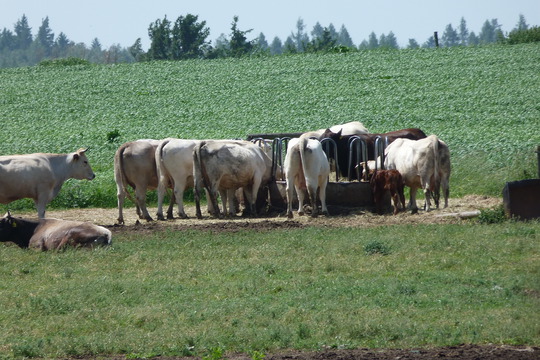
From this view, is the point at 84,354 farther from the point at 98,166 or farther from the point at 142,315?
the point at 98,166

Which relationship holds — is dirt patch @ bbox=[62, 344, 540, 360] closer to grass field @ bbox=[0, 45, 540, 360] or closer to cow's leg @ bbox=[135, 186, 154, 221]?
grass field @ bbox=[0, 45, 540, 360]

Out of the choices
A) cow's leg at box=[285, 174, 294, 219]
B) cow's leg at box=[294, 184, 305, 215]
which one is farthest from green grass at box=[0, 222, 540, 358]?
cow's leg at box=[294, 184, 305, 215]

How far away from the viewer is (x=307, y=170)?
19.9 metres

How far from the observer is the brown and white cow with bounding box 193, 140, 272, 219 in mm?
20672

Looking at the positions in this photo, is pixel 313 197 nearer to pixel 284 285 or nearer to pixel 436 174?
pixel 436 174

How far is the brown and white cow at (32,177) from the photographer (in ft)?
62.2

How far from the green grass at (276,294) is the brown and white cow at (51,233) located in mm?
364

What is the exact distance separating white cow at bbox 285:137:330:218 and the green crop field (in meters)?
4.58

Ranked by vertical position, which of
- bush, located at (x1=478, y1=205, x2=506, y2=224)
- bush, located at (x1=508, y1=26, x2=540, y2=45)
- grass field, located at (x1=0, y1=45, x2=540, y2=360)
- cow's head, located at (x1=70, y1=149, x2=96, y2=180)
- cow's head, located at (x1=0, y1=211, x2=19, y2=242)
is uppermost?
bush, located at (x1=508, y1=26, x2=540, y2=45)

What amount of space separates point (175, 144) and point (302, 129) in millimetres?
15026

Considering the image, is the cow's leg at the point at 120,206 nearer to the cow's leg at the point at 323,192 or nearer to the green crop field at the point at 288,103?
the green crop field at the point at 288,103

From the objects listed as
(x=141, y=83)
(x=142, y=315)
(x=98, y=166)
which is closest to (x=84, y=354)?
(x=142, y=315)

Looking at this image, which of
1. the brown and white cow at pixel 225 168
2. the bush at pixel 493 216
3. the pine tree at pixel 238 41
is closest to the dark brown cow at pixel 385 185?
the brown and white cow at pixel 225 168

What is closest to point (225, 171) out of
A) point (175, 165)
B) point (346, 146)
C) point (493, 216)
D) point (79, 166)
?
point (175, 165)
